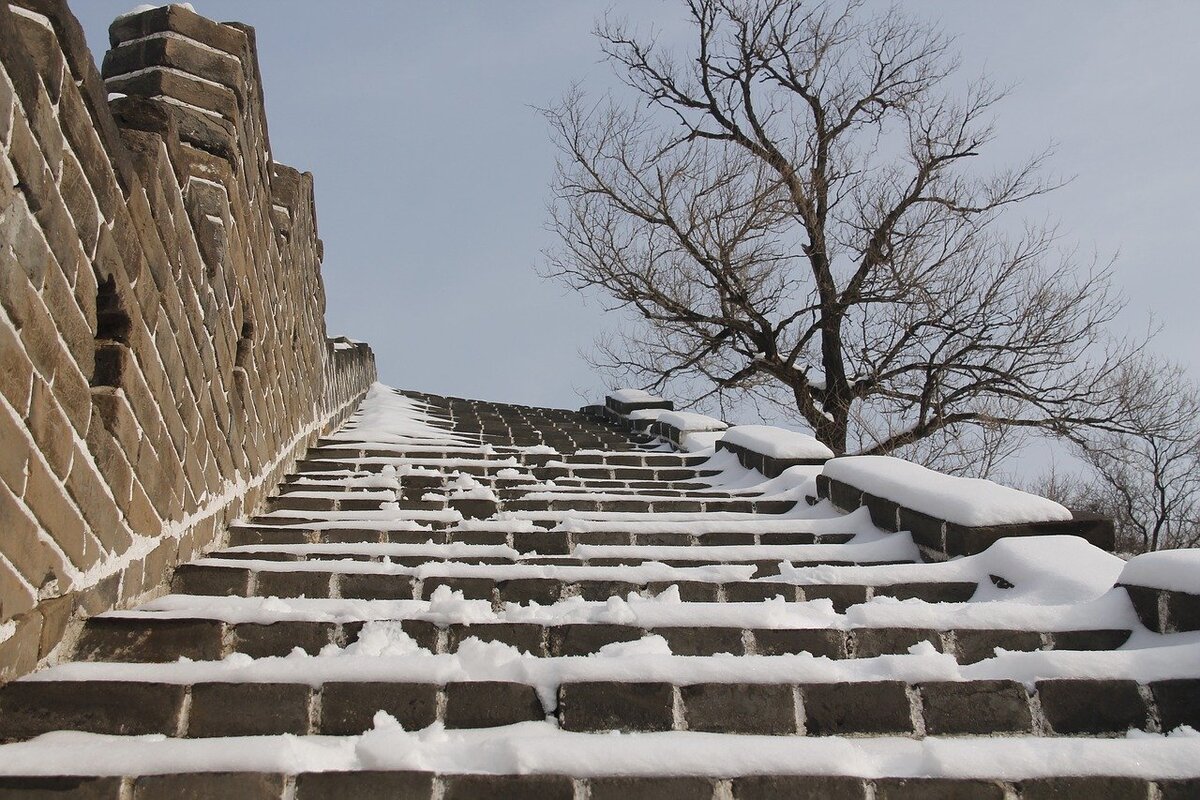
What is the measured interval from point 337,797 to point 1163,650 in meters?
1.89

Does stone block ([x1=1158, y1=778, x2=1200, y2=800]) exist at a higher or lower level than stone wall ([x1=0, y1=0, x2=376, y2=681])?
lower

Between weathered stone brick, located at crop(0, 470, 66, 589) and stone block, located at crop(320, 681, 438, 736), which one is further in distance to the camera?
stone block, located at crop(320, 681, 438, 736)

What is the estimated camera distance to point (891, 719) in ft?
6.49

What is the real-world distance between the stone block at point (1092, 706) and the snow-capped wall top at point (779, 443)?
273 cm

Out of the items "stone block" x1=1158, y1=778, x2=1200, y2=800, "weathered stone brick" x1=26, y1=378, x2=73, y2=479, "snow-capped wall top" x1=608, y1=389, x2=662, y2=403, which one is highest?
"snow-capped wall top" x1=608, y1=389, x2=662, y2=403

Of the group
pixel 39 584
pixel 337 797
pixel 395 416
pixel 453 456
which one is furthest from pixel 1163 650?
pixel 395 416

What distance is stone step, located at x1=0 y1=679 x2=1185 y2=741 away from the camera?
188cm

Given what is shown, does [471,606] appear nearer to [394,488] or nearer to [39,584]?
[39,584]

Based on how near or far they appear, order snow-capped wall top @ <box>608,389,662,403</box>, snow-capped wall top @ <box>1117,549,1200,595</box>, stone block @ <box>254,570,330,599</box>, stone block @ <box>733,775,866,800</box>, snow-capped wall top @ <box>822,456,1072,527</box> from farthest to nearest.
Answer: snow-capped wall top @ <box>608,389,662,403</box> < snow-capped wall top @ <box>822,456,1072,527</box> < stone block @ <box>254,570,330,599</box> < snow-capped wall top @ <box>1117,549,1200,595</box> < stone block @ <box>733,775,866,800</box>

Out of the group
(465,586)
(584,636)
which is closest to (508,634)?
(584,636)

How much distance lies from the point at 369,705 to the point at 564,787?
501 millimetres

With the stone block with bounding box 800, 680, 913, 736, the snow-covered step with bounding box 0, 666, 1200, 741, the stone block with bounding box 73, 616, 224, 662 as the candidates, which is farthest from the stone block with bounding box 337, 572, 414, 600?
the stone block with bounding box 800, 680, 913, 736

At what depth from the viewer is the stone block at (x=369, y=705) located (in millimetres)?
1909

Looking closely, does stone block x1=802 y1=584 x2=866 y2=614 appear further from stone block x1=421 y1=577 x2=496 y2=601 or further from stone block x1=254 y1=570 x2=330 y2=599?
stone block x1=254 y1=570 x2=330 y2=599
